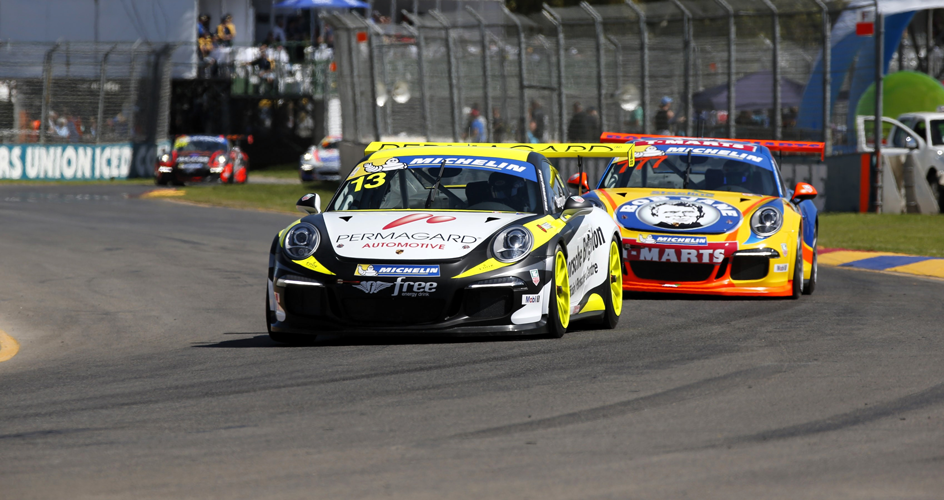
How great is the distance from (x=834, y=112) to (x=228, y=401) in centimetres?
1587

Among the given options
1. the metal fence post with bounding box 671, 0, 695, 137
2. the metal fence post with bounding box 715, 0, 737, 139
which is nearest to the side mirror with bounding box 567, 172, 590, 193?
the metal fence post with bounding box 715, 0, 737, 139

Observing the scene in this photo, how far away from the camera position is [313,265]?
787 cm

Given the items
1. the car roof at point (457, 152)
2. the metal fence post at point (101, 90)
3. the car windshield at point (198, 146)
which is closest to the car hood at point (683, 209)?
the car roof at point (457, 152)

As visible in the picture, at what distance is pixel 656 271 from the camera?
35.8ft

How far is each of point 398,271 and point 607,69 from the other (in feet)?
50.9

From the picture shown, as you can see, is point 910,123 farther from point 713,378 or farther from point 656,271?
point 713,378

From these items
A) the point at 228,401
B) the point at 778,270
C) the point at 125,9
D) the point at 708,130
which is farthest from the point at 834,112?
the point at 125,9

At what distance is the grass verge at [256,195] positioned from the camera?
25500mm

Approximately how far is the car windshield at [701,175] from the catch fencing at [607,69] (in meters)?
8.79

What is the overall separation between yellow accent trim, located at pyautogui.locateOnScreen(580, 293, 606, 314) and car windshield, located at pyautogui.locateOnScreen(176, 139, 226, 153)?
24.4 m

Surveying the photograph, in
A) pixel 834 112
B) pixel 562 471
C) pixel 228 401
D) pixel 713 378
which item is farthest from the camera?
pixel 834 112

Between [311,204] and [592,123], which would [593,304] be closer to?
[311,204]

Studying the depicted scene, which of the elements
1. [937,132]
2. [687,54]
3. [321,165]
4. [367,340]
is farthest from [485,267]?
[321,165]

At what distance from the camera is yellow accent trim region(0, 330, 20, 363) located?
8.20 m
